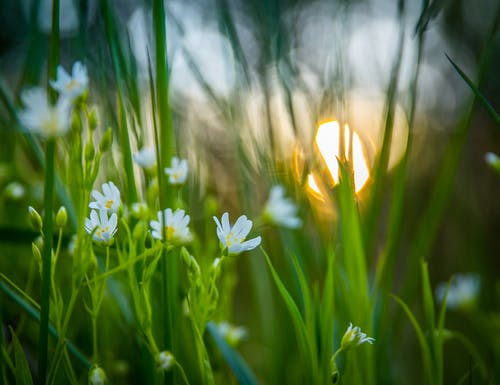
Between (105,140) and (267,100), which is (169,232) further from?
(267,100)

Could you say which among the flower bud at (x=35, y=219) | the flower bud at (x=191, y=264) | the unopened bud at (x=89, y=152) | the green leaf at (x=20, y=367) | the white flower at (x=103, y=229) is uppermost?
the unopened bud at (x=89, y=152)

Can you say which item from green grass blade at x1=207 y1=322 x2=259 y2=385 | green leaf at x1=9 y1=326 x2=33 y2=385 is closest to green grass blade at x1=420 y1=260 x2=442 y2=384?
green grass blade at x1=207 y1=322 x2=259 y2=385

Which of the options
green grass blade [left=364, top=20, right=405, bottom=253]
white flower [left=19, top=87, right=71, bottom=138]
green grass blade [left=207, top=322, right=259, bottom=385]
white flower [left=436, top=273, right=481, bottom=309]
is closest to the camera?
white flower [left=19, top=87, right=71, bottom=138]

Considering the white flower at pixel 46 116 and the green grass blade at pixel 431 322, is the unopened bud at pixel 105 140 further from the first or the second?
the green grass blade at pixel 431 322

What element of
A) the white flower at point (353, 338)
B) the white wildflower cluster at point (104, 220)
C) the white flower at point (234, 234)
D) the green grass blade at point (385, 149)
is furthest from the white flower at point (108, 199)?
the green grass blade at point (385, 149)

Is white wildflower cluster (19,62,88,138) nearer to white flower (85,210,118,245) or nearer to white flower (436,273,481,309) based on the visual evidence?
white flower (85,210,118,245)

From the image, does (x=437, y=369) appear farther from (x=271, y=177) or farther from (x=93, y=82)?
(x=93, y=82)
